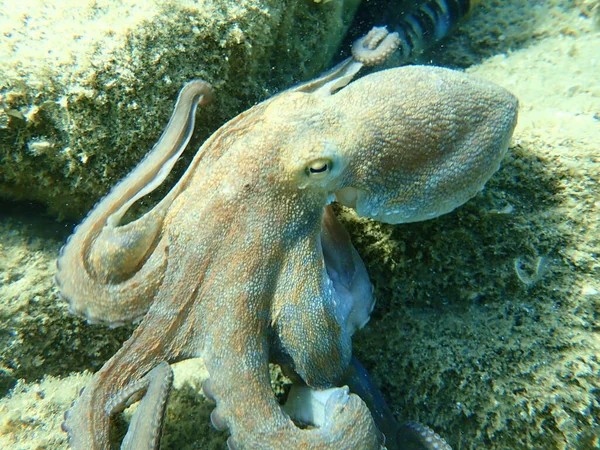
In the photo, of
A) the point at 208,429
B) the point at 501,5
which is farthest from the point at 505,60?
the point at 208,429

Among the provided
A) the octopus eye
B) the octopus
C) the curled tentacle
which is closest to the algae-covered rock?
the curled tentacle

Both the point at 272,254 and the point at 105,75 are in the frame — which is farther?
the point at 105,75

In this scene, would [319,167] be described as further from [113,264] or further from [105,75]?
[105,75]

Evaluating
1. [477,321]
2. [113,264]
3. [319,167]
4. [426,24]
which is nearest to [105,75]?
[113,264]

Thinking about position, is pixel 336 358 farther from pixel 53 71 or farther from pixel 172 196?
pixel 53 71

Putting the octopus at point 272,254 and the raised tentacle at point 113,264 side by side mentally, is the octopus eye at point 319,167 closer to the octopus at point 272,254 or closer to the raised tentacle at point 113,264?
the octopus at point 272,254

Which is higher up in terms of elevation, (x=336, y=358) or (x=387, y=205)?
(x=387, y=205)
